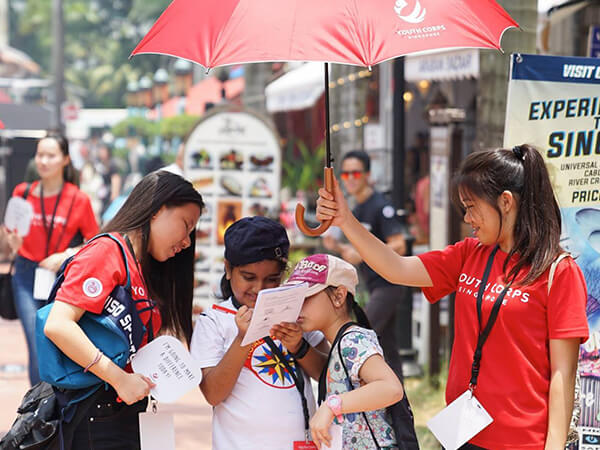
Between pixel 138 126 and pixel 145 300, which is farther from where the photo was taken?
pixel 138 126

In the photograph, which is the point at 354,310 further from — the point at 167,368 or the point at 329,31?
the point at 329,31

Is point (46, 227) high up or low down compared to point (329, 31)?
down

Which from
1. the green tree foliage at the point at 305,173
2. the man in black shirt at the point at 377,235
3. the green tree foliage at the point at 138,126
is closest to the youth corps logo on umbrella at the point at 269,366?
the man in black shirt at the point at 377,235

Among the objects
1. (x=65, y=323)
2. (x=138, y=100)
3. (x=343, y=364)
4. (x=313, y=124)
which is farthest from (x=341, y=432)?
(x=138, y=100)

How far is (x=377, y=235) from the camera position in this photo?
23.4ft

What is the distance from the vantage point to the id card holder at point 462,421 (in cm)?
307

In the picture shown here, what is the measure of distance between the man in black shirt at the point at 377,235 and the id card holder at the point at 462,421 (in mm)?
3476

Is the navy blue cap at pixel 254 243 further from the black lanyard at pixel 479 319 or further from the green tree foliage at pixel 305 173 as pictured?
the green tree foliage at pixel 305 173

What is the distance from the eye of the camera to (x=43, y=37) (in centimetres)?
7912

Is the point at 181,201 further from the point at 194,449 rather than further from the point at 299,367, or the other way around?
the point at 194,449

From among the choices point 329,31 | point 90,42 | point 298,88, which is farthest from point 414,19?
point 90,42

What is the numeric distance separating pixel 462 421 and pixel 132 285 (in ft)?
4.04

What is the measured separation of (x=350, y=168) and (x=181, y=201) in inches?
162

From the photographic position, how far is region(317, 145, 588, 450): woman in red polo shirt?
2.98 meters
